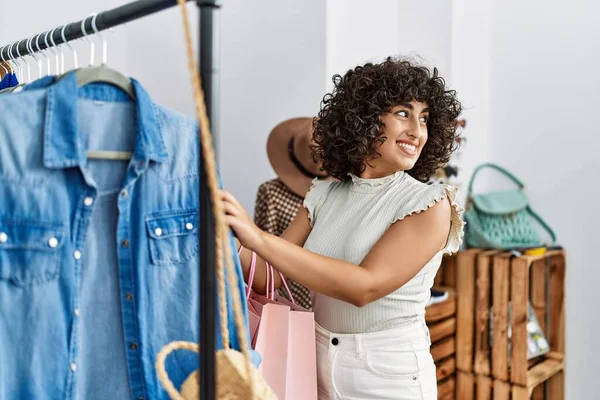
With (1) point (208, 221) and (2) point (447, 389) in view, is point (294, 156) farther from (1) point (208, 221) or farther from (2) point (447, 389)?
(1) point (208, 221)

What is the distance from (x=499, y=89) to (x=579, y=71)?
379 millimetres

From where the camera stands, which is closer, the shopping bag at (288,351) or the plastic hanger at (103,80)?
the plastic hanger at (103,80)

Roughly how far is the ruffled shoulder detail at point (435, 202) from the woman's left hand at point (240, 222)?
381mm

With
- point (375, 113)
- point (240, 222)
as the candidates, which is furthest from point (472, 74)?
point (240, 222)

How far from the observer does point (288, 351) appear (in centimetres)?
101

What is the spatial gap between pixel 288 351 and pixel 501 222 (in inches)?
74.0

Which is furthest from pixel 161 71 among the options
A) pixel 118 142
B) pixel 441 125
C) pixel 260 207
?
pixel 118 142

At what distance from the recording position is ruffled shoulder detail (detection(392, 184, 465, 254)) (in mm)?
1063

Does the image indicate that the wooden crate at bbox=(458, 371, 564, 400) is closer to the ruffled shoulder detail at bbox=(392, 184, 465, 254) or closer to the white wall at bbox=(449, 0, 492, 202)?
the white wall at bbox=(449, 0, 492, 202)

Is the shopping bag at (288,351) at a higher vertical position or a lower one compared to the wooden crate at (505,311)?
higher

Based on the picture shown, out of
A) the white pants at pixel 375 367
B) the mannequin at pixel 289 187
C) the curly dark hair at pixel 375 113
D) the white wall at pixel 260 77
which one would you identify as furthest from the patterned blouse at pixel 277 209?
the white pants at pixel 375 367

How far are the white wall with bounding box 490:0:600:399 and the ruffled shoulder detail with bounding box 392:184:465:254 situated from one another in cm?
173

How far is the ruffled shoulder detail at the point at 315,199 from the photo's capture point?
126 centimetres

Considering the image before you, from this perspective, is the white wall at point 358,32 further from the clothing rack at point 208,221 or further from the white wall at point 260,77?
the clothing rack at point 208,221
